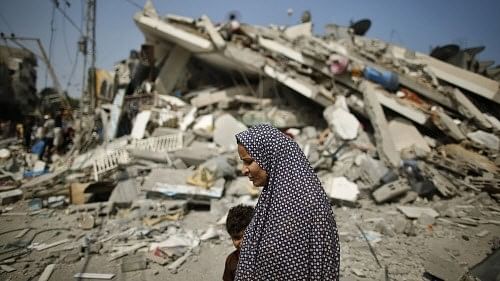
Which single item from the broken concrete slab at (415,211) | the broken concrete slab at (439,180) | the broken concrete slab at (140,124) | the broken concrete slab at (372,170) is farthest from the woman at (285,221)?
the broken concrete slab at (140,124)

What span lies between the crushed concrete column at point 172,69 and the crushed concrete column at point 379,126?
8.11 metres

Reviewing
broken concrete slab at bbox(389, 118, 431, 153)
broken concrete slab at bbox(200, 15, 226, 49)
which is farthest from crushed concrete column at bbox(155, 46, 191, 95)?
broken concrete slab at bbox(389, 118, 431, 153)

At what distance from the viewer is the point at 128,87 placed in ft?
44.6

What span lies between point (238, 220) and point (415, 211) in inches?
208

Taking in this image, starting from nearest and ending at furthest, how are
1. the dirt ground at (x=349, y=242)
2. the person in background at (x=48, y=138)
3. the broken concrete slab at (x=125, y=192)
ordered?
the dirt ground at (x=349, y=242)
the broken concrete slab at (x=125, y=192)
the person in background at (x=48, y=138)

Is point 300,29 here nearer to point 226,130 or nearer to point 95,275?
point 226,130

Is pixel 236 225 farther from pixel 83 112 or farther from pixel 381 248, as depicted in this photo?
pixel 83 112

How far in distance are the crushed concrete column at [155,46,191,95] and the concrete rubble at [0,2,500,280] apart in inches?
2.4

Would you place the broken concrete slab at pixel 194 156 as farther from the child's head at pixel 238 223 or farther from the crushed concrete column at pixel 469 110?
the crushed concrete column at pixel 469 110

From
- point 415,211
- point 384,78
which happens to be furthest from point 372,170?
point 384,78

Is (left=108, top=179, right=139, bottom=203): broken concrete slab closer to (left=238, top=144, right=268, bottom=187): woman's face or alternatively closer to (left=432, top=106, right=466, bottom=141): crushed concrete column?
(left=238, top=144, right=268, bottom=187): woman's face

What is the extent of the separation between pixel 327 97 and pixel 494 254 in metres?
6.47

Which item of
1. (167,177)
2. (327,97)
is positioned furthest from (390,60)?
(167,177)

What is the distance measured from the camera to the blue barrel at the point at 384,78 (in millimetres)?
9495
